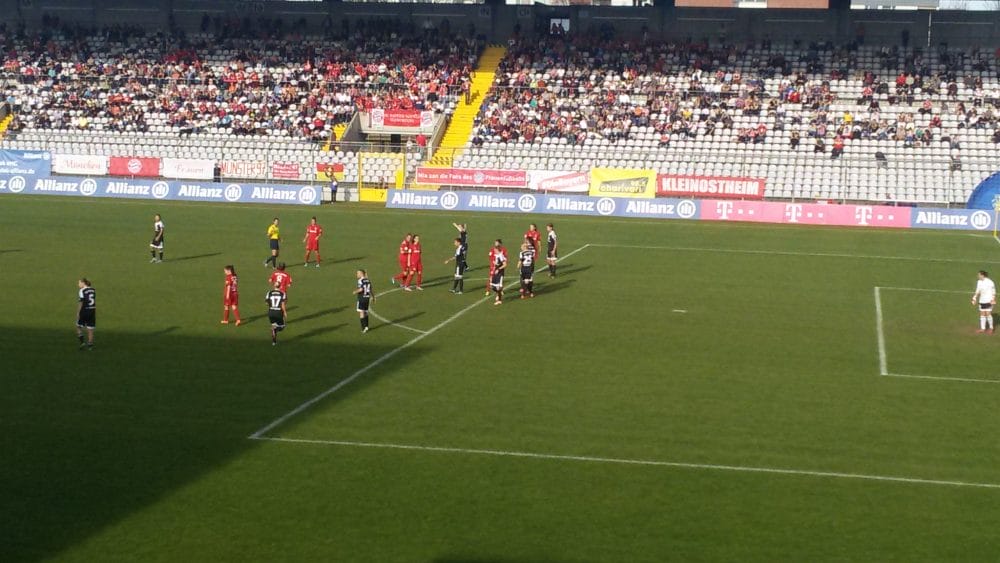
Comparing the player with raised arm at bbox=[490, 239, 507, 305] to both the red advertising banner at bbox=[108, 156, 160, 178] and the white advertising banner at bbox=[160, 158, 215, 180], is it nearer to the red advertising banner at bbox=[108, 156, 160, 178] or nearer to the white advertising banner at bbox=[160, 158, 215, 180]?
the white advertising banner at bbox=[160, 158, 215, 180]

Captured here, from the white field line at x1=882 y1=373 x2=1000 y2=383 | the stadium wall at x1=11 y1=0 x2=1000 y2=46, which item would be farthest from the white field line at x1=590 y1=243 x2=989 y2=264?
the stadium wall at x1=11 y1=0 x2=1000 y2=46

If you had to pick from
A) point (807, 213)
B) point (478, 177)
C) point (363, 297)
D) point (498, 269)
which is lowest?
point (363, 297)

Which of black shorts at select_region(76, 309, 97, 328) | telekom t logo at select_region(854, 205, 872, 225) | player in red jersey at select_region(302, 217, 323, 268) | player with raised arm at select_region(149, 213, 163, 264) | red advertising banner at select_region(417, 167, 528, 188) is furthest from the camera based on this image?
red advertising banner at select_region(417, 167, 528, 188)

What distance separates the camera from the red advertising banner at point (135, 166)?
70.5 metres

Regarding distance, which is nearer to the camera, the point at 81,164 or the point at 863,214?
the point at 863,214

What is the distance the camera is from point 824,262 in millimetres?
45094

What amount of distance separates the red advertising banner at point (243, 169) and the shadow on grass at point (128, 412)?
40.8m

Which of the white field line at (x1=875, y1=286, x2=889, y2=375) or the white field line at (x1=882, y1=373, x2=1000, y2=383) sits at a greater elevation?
the white field line at (x1=875, y1=286, x2=889, y2=375)

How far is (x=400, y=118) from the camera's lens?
75.8 metres

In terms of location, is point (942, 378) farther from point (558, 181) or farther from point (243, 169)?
point (243, 169)

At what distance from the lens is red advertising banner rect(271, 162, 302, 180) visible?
7025cm

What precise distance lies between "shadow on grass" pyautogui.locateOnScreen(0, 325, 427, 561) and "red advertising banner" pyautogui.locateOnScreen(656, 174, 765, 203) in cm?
3644

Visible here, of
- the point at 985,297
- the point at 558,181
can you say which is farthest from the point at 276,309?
the point at 558,181

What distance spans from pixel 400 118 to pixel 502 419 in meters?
55.6
